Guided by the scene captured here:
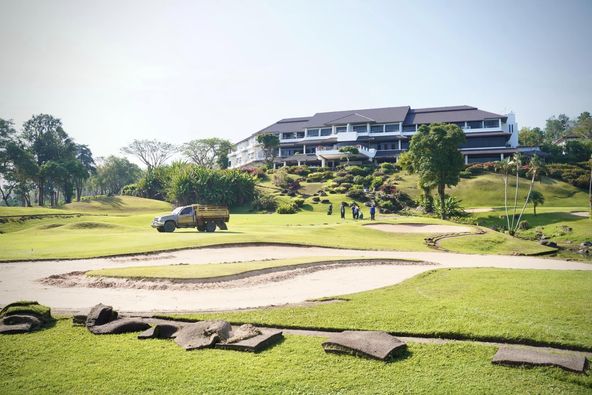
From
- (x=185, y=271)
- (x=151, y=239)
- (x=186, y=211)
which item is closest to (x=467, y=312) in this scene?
(x=185, y=271)

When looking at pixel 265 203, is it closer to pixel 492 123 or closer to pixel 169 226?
pixel 169 226

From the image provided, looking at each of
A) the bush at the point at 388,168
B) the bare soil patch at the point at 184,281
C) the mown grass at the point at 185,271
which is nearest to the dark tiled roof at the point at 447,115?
the bush at the point at 388,168

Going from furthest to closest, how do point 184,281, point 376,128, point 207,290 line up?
1. point 376,128
2. point 184,281
3. point 207,290

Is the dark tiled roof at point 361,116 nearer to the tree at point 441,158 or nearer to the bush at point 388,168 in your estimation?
the bush at point 388,168

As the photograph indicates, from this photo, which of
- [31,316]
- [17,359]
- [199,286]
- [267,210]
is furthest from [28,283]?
[267,210]

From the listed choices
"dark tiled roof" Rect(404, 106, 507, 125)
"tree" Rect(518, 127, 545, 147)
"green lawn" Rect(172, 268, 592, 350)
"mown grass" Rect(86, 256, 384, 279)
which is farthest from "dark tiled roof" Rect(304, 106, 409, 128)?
"green lawn" Rect(172, 268, 592, 350)

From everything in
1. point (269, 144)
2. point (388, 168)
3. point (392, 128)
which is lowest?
point (388, 168)

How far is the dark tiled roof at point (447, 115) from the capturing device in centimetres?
10162

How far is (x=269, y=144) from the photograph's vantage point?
107 metres

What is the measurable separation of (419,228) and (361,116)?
69.4 m

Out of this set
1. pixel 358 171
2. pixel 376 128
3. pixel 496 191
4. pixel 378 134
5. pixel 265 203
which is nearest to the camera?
pixel 265 203

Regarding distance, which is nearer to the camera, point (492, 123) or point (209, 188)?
point (209, 188)

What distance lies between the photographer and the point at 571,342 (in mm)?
9406

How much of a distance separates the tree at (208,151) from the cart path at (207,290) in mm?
101119
